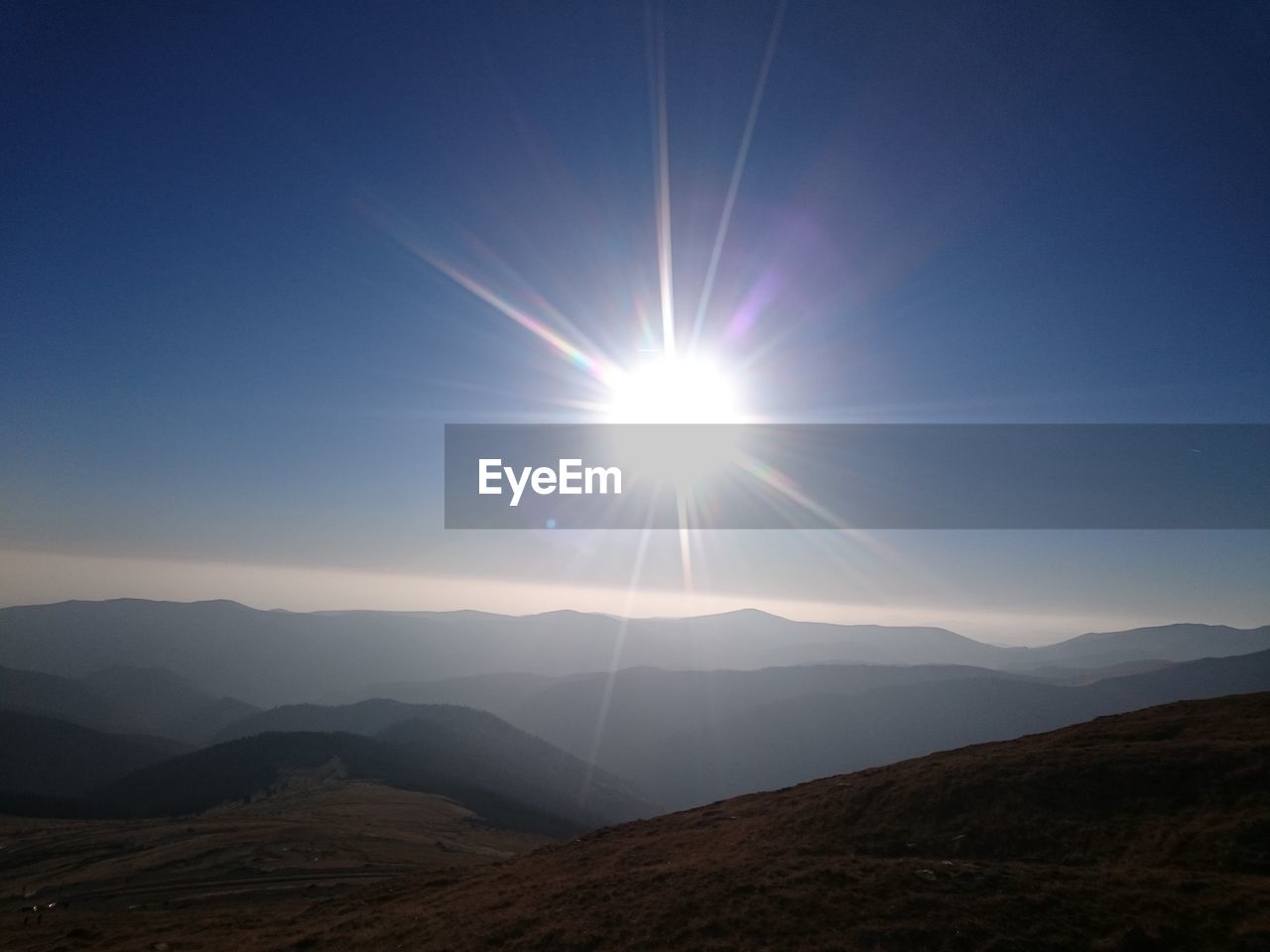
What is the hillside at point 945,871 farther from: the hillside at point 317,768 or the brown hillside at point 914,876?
the hillside at point 317,768

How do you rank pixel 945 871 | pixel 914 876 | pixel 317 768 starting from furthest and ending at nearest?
pixel 317 768, pixel 945 871, pixel 914 876

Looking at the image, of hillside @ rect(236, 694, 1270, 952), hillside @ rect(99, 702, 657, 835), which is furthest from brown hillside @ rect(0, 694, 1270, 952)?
hillside @ rect(99, 702, 657, 835)

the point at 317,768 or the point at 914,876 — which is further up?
the point at 914,876

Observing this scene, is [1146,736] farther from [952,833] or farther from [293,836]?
[293,836]

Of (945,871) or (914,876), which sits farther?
(945,871)

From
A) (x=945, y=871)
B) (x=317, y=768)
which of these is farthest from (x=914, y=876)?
(x=317, y=768)

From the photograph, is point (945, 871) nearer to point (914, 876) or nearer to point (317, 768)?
point (914, 876)

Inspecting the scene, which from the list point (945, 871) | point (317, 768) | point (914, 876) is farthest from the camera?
point (317, 768)

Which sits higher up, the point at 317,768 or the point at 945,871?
the point at 945,871

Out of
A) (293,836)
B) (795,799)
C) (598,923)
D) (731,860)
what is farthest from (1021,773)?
(293,836)
